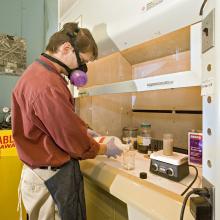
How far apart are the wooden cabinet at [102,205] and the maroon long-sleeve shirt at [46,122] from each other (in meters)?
0.23

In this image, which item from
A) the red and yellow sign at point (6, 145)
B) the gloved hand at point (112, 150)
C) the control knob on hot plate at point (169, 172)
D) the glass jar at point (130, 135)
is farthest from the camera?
the red and yellow sign at point (6, 145)

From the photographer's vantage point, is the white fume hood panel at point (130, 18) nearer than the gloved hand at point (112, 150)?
Yes

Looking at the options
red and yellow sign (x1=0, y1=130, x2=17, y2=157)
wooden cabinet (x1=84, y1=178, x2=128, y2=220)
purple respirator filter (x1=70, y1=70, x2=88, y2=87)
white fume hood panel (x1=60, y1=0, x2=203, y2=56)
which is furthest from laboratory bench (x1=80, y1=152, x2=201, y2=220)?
red and yellow sign (x1=0, y1=130, x2=17, y2=157)

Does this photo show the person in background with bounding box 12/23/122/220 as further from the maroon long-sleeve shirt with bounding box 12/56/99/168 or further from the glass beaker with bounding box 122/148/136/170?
the glass beaker with bounding box 122/148/136/170

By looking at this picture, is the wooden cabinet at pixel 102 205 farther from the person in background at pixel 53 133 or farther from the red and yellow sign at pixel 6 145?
the red and yellow sign at pixel 6 145

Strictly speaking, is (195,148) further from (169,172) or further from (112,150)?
(112,150)

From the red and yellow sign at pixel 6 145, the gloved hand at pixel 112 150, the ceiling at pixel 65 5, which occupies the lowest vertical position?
the red and yellow sign at pixel 6 145

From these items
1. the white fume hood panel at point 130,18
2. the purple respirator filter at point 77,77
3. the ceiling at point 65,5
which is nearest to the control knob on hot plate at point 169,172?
the white fume hood panel at point 130,18

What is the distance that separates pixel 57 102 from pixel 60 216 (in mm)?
538

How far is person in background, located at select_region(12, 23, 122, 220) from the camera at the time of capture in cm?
88

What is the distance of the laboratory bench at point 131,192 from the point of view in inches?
25.3

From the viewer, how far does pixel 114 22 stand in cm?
104

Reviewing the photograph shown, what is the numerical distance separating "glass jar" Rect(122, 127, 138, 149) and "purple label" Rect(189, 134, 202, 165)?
408mm

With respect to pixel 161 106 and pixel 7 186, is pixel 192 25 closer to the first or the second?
pixel 161 106
